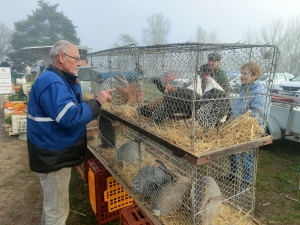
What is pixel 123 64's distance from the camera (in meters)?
2.64

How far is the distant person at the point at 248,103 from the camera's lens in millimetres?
2037

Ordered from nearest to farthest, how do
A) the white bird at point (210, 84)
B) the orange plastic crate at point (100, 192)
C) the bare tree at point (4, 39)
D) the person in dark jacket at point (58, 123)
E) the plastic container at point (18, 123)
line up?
the white bird at point (210, 84)
the person in dark jacket at point (58, 123)
the orange plastic crate at point (100, 192)
the plastic container at point (18, 123)
the bare tree at point (4, 39)

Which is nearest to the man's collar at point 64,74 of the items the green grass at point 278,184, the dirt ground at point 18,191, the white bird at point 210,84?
the white bird at point 210,84

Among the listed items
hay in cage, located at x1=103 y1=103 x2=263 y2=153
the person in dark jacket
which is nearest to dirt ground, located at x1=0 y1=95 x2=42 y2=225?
the person in dark jacket

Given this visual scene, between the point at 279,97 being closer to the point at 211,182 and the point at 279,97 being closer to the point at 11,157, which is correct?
the point at 211,182

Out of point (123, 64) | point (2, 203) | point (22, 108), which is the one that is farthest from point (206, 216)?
point (22, 108)

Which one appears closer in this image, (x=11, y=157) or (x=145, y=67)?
(x=145, y=67)

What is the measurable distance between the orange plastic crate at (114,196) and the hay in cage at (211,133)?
1.23m

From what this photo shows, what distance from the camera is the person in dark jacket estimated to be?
1.91 meters

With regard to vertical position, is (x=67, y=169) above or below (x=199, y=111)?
below

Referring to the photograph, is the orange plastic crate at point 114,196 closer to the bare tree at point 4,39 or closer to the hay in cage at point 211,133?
the hay in cage at point 211,133

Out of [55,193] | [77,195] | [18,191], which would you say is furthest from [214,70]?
[18,191]

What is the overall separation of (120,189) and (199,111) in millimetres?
1877

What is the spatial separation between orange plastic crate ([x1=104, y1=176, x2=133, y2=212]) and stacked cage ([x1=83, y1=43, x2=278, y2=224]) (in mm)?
416
